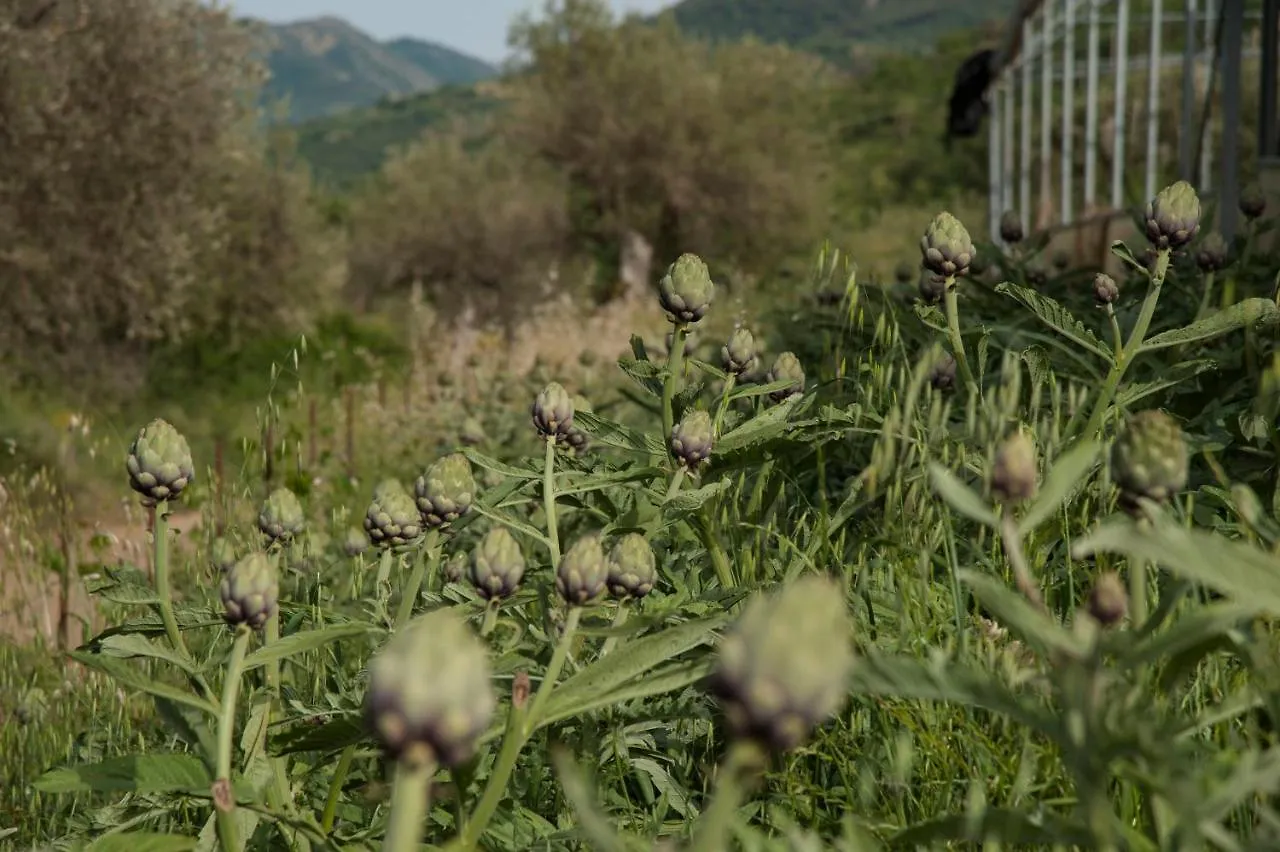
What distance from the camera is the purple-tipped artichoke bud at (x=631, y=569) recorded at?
4.32ft

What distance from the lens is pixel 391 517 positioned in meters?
1.61

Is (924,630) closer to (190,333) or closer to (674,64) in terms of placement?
(190,333)

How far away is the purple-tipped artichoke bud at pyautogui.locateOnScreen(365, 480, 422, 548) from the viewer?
5.24 feet

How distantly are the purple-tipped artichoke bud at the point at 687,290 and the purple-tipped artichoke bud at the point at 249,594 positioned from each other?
2.53 feet

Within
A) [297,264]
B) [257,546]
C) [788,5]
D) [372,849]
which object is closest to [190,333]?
[297,264]

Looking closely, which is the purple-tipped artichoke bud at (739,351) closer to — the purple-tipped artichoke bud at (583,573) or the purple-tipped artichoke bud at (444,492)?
the purple-tipped artichoke bud at (444,492)

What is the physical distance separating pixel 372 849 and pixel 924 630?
70 cm

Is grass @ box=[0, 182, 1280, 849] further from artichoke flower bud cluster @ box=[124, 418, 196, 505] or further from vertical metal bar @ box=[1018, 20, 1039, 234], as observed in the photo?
vertical metal bar @ box=[1018, 20, 1039, 234]

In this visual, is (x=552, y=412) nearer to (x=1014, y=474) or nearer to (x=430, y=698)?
(x=1014, y=474)

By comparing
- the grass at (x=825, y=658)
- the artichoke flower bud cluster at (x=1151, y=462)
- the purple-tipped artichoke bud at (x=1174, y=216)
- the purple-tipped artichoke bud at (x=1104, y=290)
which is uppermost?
the purple-tipped artichoke bud at (x=1174, y=216)

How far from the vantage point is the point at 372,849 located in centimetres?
128

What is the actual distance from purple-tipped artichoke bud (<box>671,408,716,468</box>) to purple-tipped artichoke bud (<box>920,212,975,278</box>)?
0.45m

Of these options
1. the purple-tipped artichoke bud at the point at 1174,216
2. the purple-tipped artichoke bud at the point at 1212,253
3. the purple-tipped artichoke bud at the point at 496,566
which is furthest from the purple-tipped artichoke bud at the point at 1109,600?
the purple-tipped artichoke bud at the point at 1212,253

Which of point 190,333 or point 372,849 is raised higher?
point 372,849
